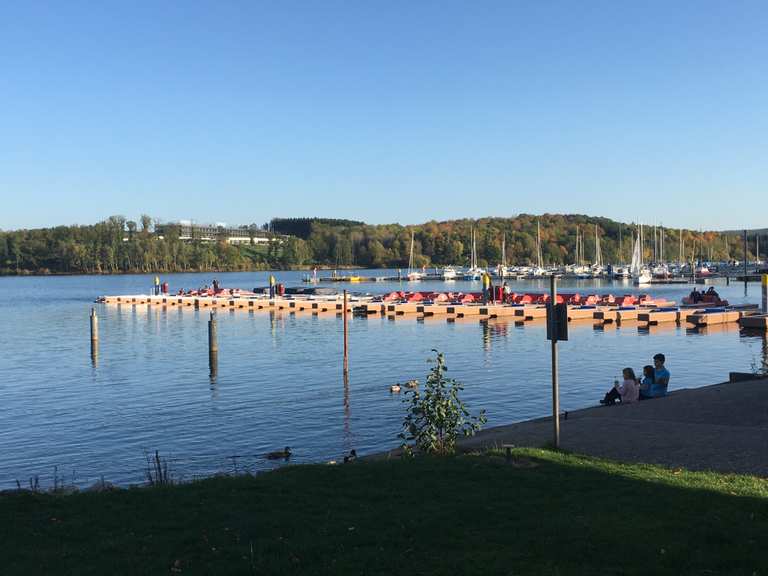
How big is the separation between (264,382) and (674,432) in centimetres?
1908

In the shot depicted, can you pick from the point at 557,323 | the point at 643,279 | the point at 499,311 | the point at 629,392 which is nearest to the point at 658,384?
Answer: the point at 629,392

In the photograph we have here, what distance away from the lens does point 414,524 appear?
336 inches

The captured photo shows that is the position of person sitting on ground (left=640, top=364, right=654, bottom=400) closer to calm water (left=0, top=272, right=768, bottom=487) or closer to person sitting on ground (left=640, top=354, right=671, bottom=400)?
person sitting on ground (left=640, top=354, right=671, bottom=400)

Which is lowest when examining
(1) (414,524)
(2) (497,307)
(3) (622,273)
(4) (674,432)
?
(2) (497,307)

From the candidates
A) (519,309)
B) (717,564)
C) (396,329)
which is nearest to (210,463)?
(717,564)

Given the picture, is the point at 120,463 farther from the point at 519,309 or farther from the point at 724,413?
the point at 519,309

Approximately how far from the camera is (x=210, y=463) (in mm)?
17734

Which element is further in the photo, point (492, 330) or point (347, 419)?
point (492, 330)

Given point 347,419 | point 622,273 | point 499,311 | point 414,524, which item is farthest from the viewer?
point 622,273

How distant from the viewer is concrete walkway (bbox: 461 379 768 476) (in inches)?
490

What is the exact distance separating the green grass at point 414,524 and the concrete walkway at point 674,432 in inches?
54.6

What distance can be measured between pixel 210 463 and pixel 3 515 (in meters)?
8.14

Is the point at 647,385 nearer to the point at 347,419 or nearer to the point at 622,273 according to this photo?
the point at 347,419

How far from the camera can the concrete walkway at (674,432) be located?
12445mm
